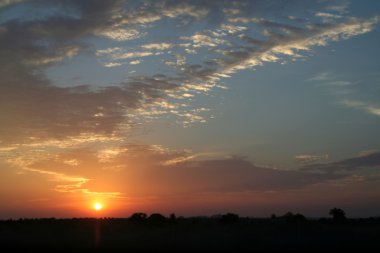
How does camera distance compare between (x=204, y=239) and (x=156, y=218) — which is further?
(x=156, y=218)

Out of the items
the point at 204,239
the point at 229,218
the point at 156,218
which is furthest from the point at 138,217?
the point at 204,239

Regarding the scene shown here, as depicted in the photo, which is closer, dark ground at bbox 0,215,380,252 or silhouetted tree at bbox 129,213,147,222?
dark ground at bbox 0,215,380,252

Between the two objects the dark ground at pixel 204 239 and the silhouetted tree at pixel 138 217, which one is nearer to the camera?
the dark ground at pixel 204 239

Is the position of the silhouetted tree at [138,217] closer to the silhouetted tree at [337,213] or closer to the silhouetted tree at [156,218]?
the silhouetted tree at [156,218]

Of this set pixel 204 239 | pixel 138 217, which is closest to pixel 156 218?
pixel 138 217

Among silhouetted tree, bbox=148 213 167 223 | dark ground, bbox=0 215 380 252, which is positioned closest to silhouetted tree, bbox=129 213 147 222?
silhouetted tree, bbox=148 213 167 223

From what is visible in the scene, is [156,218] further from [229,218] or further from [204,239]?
[204,239]

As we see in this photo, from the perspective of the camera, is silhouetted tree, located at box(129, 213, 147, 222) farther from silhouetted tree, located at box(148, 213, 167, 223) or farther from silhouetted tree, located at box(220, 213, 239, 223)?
silhouetted tree, located at box(220, 213, 239, 223)

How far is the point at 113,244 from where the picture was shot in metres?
44.1

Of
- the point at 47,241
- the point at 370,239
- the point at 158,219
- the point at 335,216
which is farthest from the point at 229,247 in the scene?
the point at 335,216

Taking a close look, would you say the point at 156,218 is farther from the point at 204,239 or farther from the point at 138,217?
the point at 204,239

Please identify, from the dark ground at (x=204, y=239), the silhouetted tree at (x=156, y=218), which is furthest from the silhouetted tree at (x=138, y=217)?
the dark ground at (x=204, y=239)

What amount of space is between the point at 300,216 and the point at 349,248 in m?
33.8

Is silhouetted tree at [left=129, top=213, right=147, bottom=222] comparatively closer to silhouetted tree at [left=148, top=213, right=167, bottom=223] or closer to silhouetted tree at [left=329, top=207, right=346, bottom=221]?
silhouetted tree at [left=148, top=213, right=167, bottom=223]
